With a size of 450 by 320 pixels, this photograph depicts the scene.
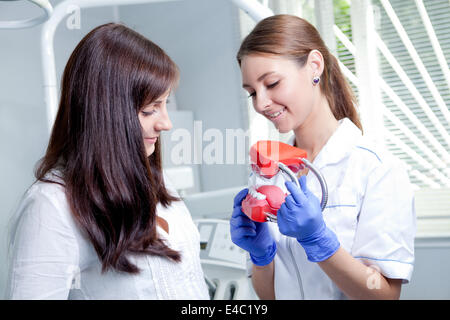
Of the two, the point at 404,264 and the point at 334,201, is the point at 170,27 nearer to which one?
the point at 334,201

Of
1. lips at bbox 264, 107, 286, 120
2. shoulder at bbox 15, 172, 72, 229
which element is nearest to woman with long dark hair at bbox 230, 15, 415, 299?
lips at bbox 264, 107, 286, 120

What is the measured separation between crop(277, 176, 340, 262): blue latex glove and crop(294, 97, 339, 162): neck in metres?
0.21

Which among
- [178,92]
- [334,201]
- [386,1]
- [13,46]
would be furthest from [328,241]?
[178,92]

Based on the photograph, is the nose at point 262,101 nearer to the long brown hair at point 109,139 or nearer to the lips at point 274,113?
the lips at point 274,113

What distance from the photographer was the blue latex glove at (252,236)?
74 centimetres

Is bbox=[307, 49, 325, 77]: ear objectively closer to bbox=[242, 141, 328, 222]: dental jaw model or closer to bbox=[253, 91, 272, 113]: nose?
bbox=[253, 91, 272, 113]: nose

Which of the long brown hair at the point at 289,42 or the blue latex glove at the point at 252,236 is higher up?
the long brown hair at the point at 289,42

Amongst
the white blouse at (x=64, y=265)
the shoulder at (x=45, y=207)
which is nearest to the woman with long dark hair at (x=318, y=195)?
the white blouse at (x=64, y=265)

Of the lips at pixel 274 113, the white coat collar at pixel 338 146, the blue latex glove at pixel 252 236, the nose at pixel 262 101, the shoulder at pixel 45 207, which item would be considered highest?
the nose at pixel 262 101

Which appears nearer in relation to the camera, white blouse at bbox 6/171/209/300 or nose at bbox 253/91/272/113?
white blouse at bbox 6/171/209/300

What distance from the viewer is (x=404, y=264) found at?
71cm

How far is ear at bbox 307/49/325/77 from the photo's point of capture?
2.51 feet

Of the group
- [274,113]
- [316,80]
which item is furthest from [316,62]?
[274,113]
